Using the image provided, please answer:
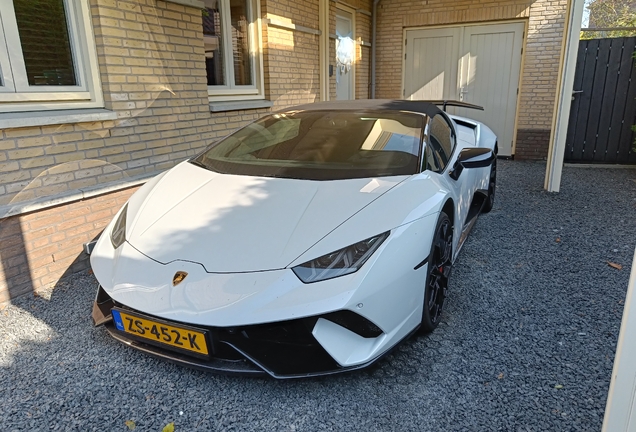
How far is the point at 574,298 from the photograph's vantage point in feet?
9.49

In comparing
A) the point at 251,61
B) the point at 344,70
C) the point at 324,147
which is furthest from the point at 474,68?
the point at 324,147

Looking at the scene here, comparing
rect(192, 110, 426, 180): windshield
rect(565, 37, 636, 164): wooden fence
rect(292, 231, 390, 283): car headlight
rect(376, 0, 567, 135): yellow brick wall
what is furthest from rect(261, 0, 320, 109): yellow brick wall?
rect(292, 231, 390, 283): car headlight

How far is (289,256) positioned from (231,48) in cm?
431

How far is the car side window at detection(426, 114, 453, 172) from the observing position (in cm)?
277

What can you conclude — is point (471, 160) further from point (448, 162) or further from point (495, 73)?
point (495, 73)

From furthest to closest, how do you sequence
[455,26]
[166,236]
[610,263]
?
[455,26] < [610,263] < [166,236]

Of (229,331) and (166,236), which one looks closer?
(229,331)

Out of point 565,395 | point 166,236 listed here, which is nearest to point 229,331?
point 166,236

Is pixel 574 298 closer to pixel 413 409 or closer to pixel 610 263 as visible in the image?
pixel 610 263

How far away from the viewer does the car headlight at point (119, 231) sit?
231 cm

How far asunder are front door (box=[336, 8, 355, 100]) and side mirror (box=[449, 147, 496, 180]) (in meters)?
5.65

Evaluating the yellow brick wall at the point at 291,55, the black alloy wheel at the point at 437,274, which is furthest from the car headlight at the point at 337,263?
the yellow brick wall at the point at 291,55

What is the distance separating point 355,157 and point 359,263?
997mm

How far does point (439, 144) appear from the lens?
120 inches
